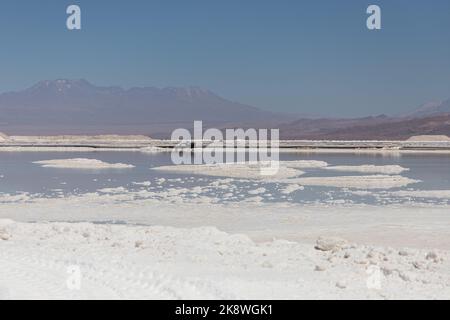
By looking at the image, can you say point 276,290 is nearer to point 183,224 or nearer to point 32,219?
point 183,224

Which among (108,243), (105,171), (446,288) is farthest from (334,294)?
(105,171)

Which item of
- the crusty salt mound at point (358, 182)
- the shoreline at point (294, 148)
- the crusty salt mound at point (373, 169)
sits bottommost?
the shoreline at point (294, 148)

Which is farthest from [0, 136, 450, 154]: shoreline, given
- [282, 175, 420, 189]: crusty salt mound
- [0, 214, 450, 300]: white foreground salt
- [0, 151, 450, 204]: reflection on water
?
[0, 214, 450, 300]: white foreground salt

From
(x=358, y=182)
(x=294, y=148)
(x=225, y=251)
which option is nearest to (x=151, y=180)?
(x=358, y=182)

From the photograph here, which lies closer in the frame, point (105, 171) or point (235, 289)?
point (235, 289)

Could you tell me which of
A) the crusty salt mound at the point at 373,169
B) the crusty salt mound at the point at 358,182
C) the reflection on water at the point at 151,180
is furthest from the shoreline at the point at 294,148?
the crusty salt mound at the point at 358,182

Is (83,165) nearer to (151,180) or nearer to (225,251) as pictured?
(151,180)

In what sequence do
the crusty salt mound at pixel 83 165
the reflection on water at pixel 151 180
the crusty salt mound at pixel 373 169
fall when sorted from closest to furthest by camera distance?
the reflection on water at pixel 151 180 < the crusty salt mound at pixel 373 169 < the crusty salt mound at pixel 83 165

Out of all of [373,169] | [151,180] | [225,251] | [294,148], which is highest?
[225,251]

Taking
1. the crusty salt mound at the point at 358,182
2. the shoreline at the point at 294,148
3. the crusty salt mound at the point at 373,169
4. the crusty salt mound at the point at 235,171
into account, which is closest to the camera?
the crusty salt mound at the point at 358,182

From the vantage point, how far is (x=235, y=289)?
8133 millimetres

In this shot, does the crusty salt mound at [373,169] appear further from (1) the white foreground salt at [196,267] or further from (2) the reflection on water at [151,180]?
(1) the white foreground salt at [196,267]
